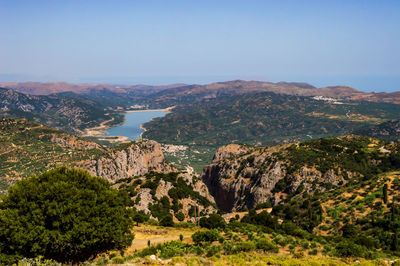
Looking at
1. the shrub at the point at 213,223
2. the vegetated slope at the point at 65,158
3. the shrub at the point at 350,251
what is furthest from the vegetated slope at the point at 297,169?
the shrub at the point at 350,251

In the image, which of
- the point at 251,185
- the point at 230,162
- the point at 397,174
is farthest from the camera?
the point at 230,162

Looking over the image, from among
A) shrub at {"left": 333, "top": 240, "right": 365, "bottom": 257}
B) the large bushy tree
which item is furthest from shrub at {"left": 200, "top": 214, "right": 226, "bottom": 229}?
shrub at {"left": 333, "top": 240, "right": 365, "bottom": 257}

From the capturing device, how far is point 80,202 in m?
21.4

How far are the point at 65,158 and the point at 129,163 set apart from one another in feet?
78.3

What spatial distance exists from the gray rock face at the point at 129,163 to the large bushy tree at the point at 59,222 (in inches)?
2651

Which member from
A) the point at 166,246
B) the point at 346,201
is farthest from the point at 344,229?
the point at 166,246

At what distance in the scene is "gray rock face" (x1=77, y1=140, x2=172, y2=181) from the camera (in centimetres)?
9025

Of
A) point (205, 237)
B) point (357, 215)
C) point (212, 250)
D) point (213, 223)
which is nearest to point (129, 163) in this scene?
point (213, 223)

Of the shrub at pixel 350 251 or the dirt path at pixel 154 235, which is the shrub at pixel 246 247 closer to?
the dirt path at pixel 154 235

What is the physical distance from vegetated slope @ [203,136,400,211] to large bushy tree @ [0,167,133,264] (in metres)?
47.3

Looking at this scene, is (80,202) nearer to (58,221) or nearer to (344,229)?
(58,221)

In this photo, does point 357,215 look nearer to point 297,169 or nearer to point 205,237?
point 205,237

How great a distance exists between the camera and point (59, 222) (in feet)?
65.5

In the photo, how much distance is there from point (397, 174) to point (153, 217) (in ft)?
142
